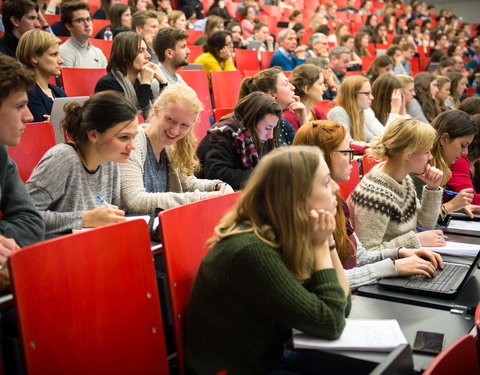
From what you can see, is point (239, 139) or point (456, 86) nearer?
point (239, 139)

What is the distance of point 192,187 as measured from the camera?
2.50m

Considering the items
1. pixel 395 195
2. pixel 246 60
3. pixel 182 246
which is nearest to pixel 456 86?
pixel 246 60

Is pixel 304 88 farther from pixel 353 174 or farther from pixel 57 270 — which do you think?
pixel 57 270

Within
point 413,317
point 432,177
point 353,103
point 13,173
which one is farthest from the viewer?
point 353,103

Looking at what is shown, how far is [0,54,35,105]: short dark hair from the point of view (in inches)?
58.4

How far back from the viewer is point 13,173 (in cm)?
165

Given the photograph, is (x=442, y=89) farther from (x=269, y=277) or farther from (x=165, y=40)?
(x=269, y=277)

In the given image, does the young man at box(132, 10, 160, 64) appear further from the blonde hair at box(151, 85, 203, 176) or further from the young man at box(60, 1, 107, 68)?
the blonde hair at box(151, 85, 203, 176)

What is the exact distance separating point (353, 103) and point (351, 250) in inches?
97.8

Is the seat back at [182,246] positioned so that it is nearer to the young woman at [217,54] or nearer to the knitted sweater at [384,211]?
the knitted sweater at [384,211]

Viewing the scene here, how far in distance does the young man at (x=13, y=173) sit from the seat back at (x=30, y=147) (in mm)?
570

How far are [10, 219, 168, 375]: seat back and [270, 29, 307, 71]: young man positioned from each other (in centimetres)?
488

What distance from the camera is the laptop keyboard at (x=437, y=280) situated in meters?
1.67

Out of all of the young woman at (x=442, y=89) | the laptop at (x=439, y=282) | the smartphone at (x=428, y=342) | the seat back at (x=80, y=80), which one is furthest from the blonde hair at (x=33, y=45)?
the young woman at (x=442, y=89)
